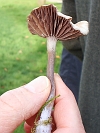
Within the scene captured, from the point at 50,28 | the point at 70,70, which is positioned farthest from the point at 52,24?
the point at 70,70

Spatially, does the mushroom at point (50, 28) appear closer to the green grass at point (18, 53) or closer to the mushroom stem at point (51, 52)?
the mushroom stem at point (51, 52)

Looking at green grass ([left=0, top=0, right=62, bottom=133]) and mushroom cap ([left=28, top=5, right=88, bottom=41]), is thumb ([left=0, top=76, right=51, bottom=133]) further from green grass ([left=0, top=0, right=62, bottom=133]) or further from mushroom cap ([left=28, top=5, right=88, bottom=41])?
green grass ([left=0, top=0, right=62, bottom=133])

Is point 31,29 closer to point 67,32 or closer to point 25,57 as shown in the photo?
point 67,32

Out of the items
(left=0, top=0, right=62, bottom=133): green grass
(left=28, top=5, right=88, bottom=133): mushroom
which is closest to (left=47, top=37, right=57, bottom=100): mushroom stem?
(left=28, top=5, right=88, bottom=133): mushroom

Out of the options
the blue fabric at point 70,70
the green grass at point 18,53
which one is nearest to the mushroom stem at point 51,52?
the blue fabric at point 70,70

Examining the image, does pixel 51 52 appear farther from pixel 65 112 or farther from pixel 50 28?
pixel 65 112

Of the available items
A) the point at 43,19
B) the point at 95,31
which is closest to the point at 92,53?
the point at 95,31
